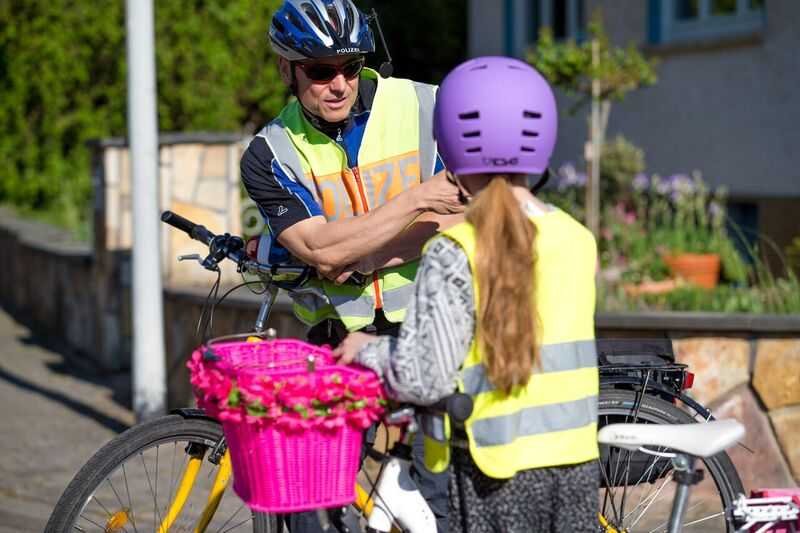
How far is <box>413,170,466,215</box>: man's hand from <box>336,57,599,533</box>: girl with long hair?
0.74 ft

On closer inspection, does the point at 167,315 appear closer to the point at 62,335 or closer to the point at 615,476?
the point at 62,335

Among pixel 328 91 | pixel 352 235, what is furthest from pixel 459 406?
pixel 328 91

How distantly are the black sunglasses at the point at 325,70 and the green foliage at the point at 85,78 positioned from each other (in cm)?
984

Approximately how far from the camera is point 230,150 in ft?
27.0

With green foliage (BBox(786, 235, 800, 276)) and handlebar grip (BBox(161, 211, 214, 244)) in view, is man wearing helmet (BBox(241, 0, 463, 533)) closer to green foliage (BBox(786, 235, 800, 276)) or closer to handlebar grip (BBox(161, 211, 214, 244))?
handlebar grip (BBox(161, 211, 214, 244))

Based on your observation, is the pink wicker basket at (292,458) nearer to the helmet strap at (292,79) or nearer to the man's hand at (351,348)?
the man's hand at (351,348)

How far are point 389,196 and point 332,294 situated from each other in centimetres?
32

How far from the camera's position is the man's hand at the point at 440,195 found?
3238 mm

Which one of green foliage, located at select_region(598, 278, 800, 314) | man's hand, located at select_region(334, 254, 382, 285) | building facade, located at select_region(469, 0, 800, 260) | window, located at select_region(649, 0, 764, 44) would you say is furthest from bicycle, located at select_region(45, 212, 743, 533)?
window, located at select_region(649, 0, 764, 44)

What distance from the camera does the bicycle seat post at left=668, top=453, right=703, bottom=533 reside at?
295 centimetres

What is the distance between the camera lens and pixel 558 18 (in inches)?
531

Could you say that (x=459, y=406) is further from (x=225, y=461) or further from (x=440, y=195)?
(x=225, y=461)

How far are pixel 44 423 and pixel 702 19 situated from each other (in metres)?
6.21

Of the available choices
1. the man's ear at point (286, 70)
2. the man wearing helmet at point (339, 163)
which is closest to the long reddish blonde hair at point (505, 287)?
the man wearing helmet at point (339, 163)
